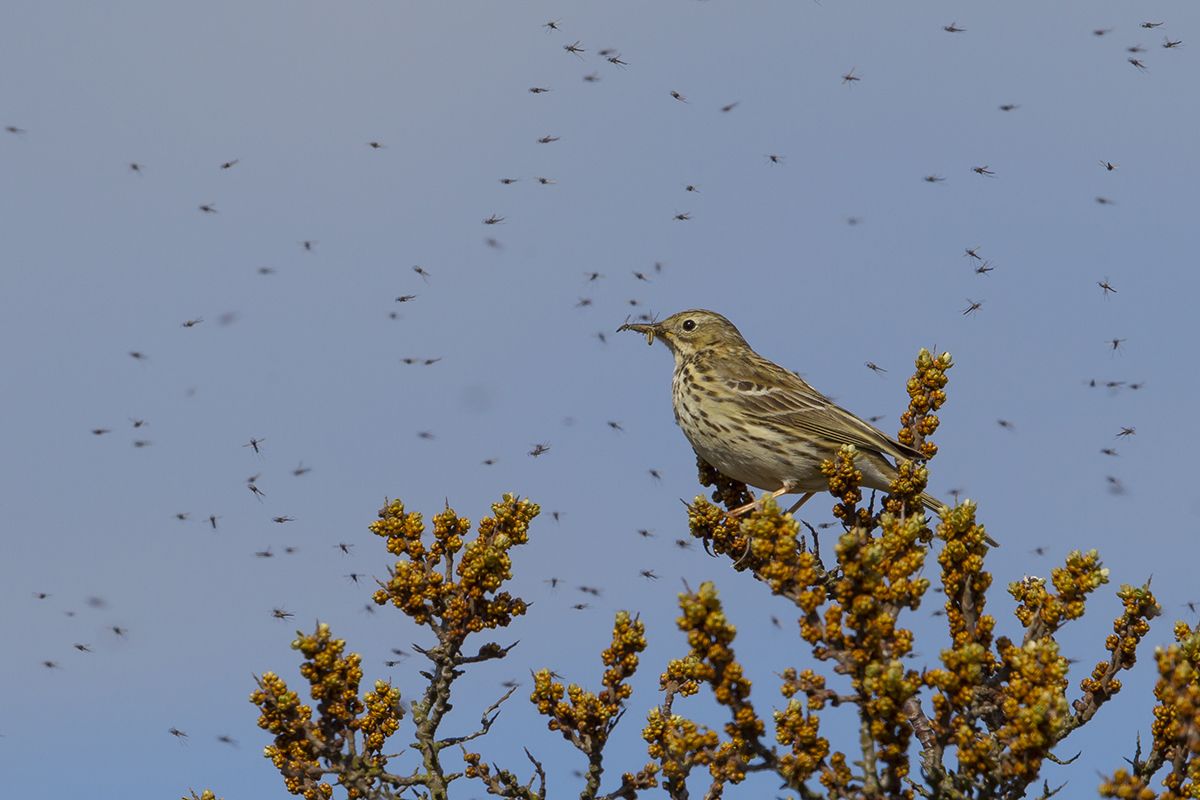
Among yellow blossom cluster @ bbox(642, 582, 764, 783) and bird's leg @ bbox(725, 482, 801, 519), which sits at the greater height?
yellow blossom cluster @ bbox(642, 582, 764, 783)

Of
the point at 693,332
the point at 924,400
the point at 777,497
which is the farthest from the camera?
the point at 693,332

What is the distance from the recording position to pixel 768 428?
11.4 meters

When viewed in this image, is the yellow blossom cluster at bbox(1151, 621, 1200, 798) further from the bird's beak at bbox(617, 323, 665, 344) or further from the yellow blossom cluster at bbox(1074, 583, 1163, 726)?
the bird's beak at bbox(617, 323, 665, 344)

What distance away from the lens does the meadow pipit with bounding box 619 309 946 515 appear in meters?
11.0

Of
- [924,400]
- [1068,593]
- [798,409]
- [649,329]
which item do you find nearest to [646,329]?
[649,329]

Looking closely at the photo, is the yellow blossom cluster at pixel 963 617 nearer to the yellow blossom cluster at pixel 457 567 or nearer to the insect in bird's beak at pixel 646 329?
the yellow blossom cluster at pixel 457 567

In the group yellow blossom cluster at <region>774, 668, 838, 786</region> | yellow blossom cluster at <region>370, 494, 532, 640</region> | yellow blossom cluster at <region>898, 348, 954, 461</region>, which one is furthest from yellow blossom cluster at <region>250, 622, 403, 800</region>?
yellow blossom cluster at <region>898, 348, 954, 461</region>

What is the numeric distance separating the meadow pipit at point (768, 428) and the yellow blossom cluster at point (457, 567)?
2.56m

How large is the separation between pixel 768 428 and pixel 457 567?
429 cm

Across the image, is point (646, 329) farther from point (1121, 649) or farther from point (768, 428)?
point (1121, 649)

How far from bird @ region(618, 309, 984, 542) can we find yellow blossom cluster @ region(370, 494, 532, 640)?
267 centimetres

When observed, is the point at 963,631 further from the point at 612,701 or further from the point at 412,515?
the point at 412,515

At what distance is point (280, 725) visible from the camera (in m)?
7.55

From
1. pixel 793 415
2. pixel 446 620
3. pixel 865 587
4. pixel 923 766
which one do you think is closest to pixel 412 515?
pixel 446 620
